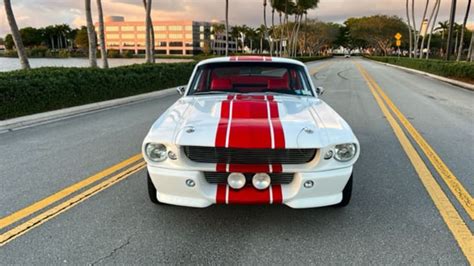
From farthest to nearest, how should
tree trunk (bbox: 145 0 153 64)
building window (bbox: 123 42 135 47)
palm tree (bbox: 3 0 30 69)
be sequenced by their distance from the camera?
building window (bbox: 123 42 135 47), tree trunk (bbox: 145 0 153 64), palm tree (bbox: 3 0 30 69)

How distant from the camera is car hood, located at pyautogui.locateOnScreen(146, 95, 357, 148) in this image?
2.82 meters

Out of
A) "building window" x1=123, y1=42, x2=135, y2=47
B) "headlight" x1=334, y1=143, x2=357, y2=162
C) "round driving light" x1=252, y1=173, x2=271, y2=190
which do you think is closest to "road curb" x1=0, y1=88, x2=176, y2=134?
"round driving light" x1=252, y1=173, x2=271, y2=190

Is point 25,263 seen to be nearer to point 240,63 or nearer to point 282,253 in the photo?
point 282,253

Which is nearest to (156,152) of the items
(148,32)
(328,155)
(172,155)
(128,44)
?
(172,155)

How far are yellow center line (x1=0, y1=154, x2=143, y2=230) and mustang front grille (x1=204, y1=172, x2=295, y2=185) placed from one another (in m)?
1.89

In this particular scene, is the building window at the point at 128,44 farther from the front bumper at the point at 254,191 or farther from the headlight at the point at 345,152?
the headlight at the point at 345,152

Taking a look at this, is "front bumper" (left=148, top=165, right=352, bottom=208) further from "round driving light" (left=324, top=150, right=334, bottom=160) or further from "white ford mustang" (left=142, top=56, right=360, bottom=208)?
"round driving light" (left=324, top=150, right=334, bottom=160)

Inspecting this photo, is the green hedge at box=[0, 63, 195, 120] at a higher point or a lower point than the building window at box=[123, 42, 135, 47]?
lower

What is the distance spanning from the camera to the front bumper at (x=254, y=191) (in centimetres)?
286

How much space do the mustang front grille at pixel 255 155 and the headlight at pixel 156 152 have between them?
29 cm

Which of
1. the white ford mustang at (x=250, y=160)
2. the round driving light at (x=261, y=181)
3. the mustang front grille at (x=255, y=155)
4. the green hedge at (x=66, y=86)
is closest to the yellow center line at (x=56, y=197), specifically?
the white ford mustang at (x=250, y=160)

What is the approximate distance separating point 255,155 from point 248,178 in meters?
0.20

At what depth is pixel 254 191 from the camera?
288 cm

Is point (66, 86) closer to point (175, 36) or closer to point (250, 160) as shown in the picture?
point (250, 160)
